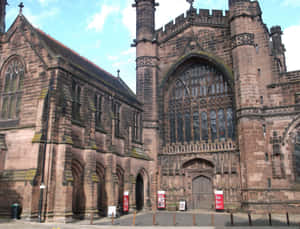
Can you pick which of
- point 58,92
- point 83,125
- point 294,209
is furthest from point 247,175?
point 58,92

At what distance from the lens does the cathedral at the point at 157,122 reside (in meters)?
19.7

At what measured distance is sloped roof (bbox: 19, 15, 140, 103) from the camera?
76.2 ft

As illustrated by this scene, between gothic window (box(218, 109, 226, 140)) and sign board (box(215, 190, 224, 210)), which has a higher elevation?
gothic window (box(218, 109, 226, 140))

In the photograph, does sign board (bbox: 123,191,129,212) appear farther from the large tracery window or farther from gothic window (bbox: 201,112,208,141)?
gothic window (bbox: 201,112,208,141)

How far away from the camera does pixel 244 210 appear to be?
2456cm

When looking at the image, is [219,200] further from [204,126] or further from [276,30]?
[276,30]

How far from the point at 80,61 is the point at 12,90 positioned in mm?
8189

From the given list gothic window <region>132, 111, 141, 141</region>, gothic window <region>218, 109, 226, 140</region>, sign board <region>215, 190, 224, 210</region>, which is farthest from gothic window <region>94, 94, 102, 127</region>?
gothic window <region>218, 109, 226, 140</region>

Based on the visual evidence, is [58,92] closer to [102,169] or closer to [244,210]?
[102,169]

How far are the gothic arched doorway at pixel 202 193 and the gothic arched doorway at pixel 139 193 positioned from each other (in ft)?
15.6

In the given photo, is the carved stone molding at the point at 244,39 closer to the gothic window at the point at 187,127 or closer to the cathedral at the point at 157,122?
the cathedral at the point at 157,122

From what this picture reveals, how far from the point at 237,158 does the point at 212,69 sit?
930 centimetres

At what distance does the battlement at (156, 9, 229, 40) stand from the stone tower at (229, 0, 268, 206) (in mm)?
1787

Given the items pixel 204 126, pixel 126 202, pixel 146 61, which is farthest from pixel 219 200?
pixel 146 61
